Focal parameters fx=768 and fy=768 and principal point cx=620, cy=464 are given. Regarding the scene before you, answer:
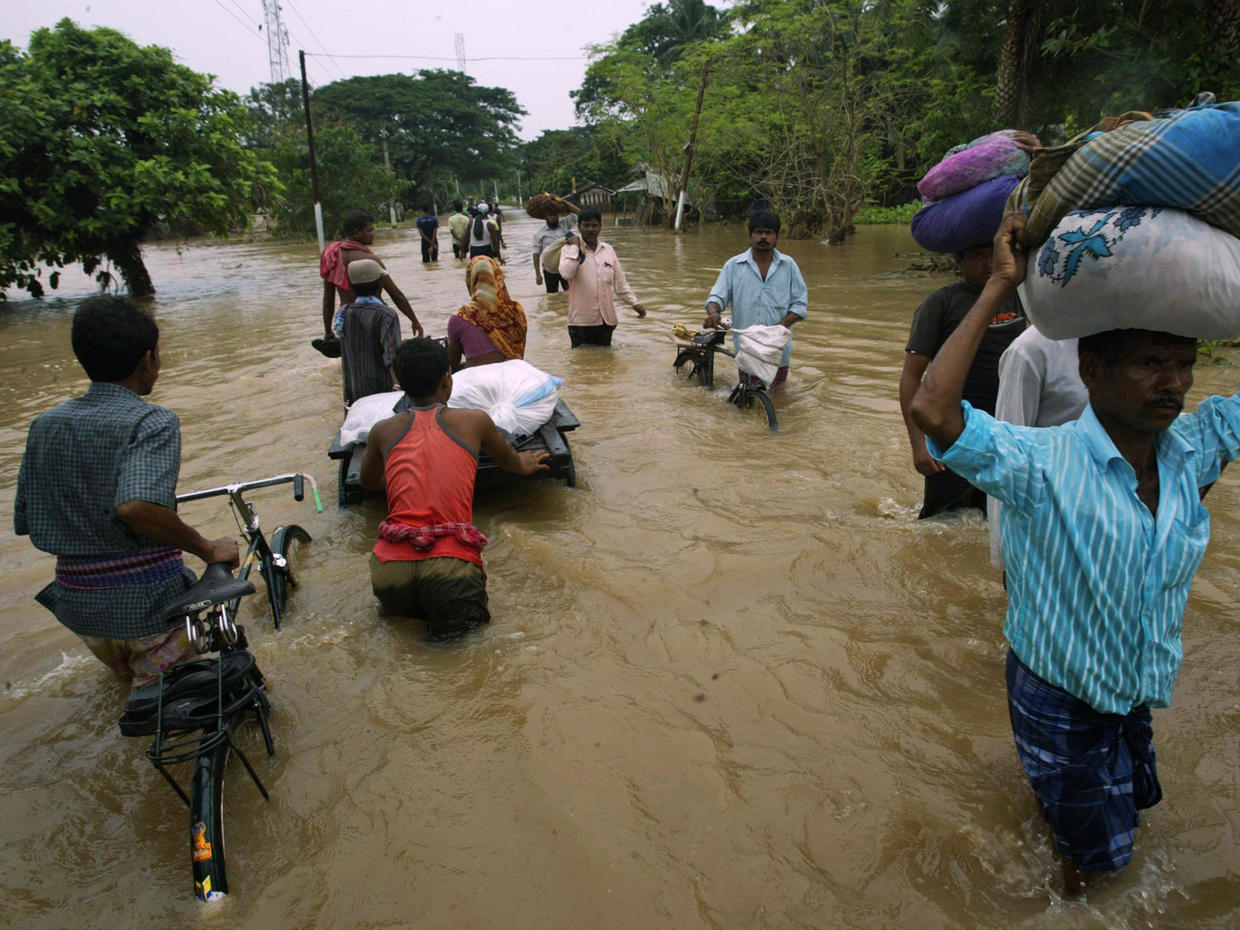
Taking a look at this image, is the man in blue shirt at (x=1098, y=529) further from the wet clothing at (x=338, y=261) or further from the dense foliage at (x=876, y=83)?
the dense foliage at (x=876, y=83)

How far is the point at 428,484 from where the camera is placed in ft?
10.4

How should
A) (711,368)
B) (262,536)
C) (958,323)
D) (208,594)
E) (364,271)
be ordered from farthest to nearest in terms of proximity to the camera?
(711,368), (364,271), (262,536), (958,323), (208,594)

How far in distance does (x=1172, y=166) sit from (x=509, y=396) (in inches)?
142

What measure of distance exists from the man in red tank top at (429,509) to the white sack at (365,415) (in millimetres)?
1141

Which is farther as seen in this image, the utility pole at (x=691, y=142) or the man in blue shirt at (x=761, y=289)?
the utility pole at (x=691, y=142)

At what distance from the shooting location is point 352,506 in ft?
15.4

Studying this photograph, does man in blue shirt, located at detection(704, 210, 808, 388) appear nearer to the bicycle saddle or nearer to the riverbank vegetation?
the bicycle saddle

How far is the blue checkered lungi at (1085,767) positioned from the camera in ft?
5.73

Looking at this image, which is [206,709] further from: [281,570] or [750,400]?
[750,400]

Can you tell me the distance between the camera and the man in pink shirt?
7.66 m

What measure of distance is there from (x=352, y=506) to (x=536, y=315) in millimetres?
7374

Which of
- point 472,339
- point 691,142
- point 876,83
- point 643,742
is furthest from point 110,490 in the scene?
point 691,142

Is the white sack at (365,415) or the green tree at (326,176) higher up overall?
the green tree at (326,176)

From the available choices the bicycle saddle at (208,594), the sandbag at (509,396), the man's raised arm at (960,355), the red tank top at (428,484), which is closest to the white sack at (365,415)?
the sandbag at (509,396)
